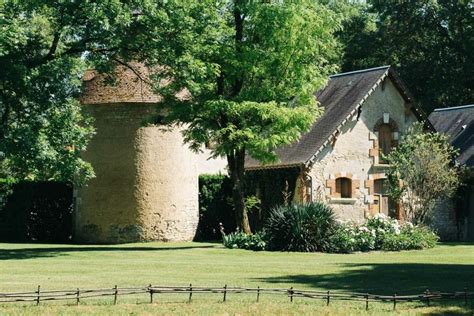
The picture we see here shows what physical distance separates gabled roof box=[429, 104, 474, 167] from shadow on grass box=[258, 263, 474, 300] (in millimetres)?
17739

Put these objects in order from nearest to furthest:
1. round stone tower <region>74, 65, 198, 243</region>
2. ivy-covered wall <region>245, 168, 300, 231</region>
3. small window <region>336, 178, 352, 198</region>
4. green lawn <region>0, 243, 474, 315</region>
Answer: green lawn <region>0, 243, 474, 315</region>, round stone tower <region>74, 65, 198, 243</region>, ivy-covered wall <region>245, 168, 300, 231</region>, small window <region>336, 178, 352, 198</region>

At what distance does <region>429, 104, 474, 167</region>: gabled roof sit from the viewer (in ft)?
129

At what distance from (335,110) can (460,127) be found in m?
8.36

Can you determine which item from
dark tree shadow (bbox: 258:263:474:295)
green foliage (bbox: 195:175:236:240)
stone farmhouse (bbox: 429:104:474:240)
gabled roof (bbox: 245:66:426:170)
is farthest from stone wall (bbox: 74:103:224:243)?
dark tree shadow (bbox: 258:263:474:295)

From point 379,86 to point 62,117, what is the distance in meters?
15.3

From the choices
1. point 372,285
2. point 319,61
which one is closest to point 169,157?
point 319,61

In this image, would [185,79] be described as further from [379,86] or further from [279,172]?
[379,86]

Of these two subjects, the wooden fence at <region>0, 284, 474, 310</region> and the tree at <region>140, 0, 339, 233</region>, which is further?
the tree at <region>140, 0, 339, 233</region>

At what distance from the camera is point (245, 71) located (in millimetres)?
29469

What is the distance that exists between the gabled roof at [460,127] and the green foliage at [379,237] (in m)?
8.80

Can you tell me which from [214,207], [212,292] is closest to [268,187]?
[214,207]

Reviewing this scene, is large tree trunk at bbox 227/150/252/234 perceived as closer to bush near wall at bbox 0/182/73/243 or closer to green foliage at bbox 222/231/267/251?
green foliage at bbox 222/231/267/251

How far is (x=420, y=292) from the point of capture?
643 inches

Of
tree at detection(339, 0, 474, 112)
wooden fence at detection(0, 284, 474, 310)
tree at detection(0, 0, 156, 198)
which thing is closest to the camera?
wooden fence at detection(0, 284, 474, 310)
